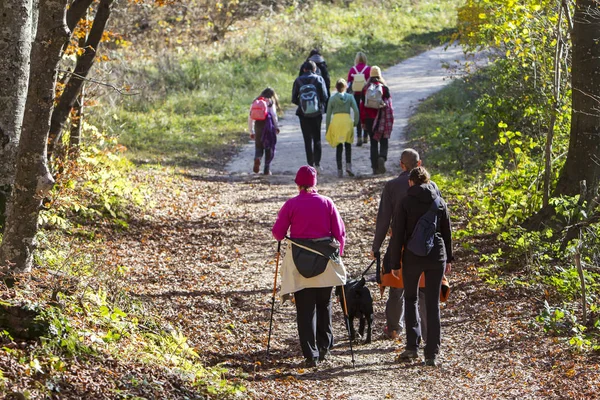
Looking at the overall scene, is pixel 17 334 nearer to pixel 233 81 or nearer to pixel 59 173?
pixel 59 173

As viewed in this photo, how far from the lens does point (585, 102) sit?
10.4 metres

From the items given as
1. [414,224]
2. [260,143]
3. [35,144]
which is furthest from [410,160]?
[260,143]

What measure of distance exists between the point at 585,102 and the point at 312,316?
473 centimetres

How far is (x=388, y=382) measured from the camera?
24.9 feet

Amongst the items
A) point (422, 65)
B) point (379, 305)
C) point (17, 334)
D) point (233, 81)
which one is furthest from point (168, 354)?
point (422, 65)

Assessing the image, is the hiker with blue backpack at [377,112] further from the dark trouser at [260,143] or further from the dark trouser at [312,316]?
the dark trouser at [312,316]

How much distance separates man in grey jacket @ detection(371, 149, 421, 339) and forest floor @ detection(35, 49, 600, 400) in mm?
272

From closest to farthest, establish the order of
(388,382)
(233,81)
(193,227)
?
(388,382), (193,227), (233,81)

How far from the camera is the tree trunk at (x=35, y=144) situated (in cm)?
698

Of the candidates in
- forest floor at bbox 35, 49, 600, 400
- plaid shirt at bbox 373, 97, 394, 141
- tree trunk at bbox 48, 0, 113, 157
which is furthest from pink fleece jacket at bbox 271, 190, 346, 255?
plaid shirt at bbox 373, 97, 394, 141

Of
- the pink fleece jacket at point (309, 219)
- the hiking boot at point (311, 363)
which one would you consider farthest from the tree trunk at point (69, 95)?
the hiking boot at point (311, 363)

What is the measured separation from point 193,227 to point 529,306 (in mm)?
6037

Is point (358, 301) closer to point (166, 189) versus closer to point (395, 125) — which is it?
point (166, 189)

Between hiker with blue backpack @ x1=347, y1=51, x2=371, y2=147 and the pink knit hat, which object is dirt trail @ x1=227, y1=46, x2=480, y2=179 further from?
the pink knit hat
